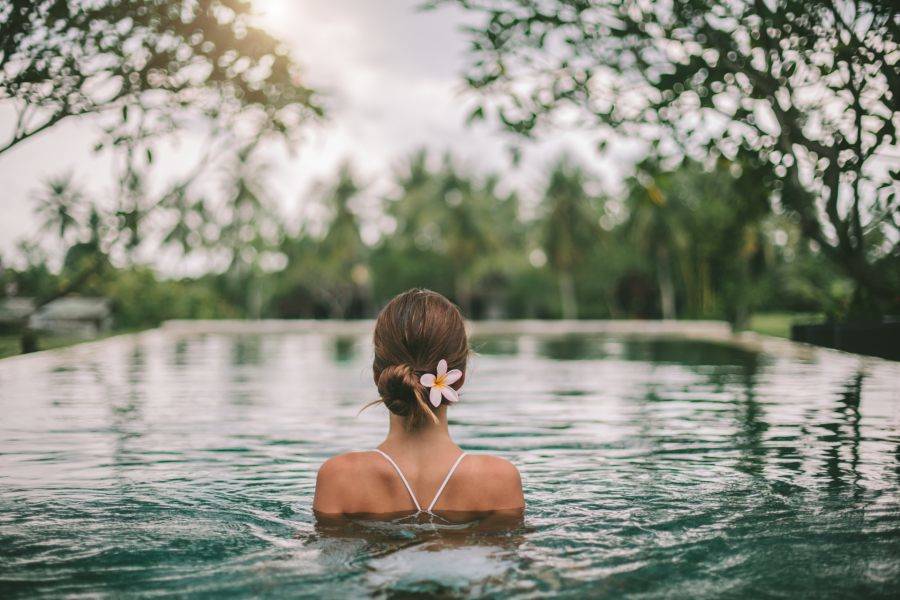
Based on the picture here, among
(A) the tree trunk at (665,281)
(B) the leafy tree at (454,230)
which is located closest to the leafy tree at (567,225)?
(B) the leafy tree at (454,230)

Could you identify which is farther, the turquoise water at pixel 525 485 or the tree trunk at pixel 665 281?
the tree trunk at pixel 665 281

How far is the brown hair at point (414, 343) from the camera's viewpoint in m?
3.81

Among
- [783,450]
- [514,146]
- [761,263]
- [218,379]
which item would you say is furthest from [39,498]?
[761,263]

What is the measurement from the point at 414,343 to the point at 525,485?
2.69 m

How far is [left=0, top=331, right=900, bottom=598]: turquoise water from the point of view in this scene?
12.8 feet

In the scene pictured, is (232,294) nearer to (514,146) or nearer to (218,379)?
(218,379)

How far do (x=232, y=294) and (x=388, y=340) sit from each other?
207 feet

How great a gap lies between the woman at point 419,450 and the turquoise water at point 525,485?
0.14 meters

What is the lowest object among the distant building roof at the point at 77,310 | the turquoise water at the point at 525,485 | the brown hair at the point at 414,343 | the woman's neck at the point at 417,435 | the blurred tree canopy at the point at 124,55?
the turquoise water at the point at 525,485

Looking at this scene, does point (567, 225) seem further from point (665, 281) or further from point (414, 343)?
point (414, 343)

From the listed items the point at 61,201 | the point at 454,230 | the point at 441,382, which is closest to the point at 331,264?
the point at 454,230

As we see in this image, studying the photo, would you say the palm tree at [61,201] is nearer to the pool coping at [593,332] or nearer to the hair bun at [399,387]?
the hair bun at [399,387]

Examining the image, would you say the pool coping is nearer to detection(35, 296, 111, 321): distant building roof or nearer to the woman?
detection(35, 296, 111, 321): distant building roof

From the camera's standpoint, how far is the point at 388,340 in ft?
12.7
